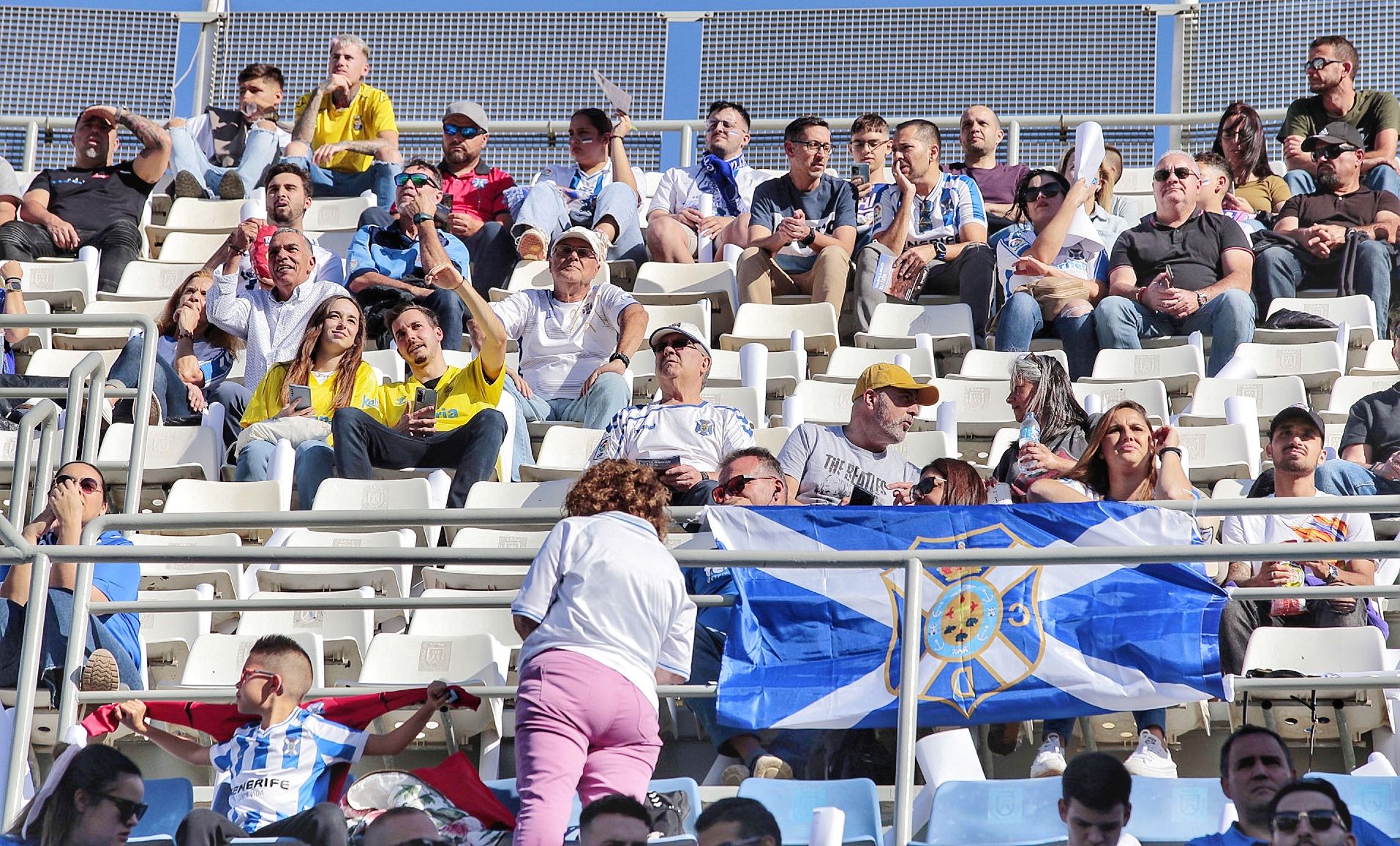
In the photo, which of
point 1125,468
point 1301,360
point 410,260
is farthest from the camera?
point 410,260

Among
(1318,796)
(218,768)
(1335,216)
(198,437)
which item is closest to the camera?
(1318,796)

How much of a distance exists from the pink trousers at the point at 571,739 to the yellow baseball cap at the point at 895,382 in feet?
7.52

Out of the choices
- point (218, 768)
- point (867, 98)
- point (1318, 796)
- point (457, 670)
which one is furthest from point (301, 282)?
point (867, 98)

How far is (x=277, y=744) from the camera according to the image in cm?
438

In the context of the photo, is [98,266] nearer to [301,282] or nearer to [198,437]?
[301,282]

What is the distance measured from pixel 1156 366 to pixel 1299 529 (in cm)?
181

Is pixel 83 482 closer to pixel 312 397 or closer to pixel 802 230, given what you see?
pixel 312 397

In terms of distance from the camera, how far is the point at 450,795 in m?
4.21

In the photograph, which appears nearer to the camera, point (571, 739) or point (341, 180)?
point (571, 739)

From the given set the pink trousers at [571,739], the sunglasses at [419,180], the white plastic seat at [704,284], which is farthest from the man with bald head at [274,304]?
the pink trousers at [571,739]

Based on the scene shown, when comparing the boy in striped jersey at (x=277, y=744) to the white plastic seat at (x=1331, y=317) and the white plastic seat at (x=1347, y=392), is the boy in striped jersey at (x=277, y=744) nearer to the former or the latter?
the white plastic seat at (x=1347, y=392)

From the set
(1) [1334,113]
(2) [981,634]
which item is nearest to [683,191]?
(1) [1334,113]

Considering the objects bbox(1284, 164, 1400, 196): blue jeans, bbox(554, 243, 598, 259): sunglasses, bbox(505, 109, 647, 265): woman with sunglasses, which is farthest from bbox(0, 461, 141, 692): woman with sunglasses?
bbox(1284, 164, 1400, 196): blue jeans

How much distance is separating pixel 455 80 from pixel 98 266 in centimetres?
423
